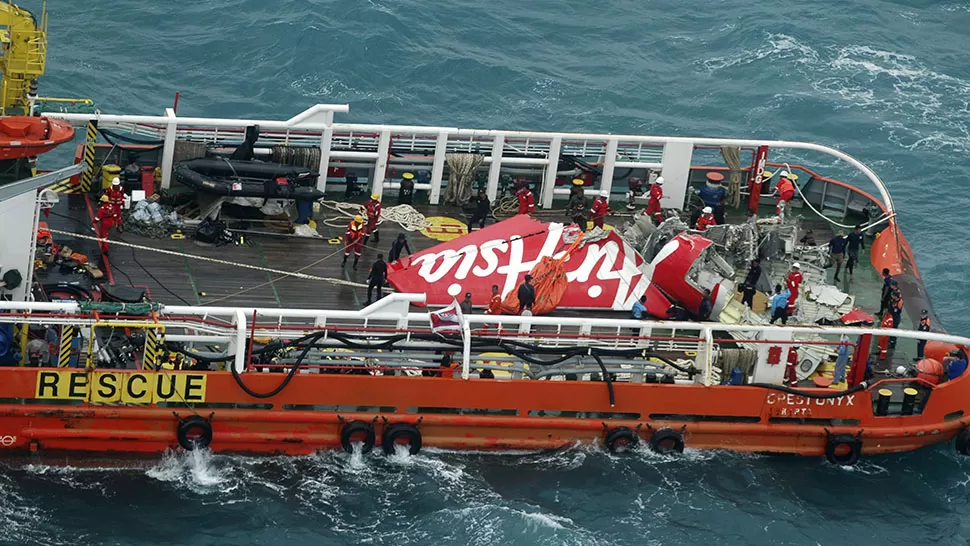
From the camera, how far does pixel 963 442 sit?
26047 millimetres

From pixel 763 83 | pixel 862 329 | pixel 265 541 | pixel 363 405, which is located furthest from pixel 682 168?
pixel 763 83

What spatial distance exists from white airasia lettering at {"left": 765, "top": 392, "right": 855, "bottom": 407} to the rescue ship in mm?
35

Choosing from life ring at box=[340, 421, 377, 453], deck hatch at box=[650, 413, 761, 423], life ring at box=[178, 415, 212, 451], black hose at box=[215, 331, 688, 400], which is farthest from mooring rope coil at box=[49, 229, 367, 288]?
deck hatch at box=[650, 413, 761, 423]

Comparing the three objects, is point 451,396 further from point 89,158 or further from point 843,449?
point 89,158

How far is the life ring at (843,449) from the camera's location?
25281 mm

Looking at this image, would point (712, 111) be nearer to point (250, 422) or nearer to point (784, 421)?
point (784, 421)

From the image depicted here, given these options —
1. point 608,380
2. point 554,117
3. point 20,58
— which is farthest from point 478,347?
point 554,117

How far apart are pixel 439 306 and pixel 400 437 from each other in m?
2.62

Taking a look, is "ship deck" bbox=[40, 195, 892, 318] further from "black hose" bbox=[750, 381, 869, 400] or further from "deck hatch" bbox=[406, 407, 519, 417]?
"black hose" bbox=[750, 381, 869, 400]

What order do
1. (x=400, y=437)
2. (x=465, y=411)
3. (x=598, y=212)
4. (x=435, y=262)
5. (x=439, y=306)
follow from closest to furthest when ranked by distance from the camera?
(x=400, y=437) < (x=465, y=411) < (x=439, y=306) < (x=435, y=262) < (x=598, y=212)

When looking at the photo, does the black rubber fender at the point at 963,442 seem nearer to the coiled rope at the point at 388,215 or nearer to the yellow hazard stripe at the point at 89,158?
the coiled rope at the point at 388,215

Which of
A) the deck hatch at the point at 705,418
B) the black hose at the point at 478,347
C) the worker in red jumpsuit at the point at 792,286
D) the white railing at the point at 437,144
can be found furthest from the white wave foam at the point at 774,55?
the black hose at the point at 478,347

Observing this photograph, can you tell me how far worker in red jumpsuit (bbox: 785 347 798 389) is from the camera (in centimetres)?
2528

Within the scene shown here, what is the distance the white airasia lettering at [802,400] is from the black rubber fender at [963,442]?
2.17 meters
